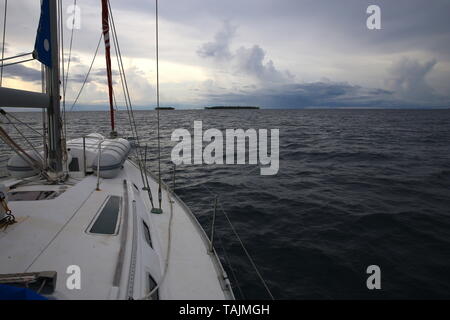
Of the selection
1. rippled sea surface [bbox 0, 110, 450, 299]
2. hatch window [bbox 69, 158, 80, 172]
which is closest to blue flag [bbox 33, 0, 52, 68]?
hatch window [bbox 69, 158, 80, 172]

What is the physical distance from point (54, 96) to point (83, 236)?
11.4ft

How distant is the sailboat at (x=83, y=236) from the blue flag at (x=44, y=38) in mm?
20

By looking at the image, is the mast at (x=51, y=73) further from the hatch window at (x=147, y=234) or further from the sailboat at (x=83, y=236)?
the hatch window at (x=147, y=234)

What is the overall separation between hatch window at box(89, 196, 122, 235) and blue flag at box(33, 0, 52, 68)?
10.6 ft

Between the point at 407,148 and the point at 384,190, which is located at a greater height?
the point at 407,148

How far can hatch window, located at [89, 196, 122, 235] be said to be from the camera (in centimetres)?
446

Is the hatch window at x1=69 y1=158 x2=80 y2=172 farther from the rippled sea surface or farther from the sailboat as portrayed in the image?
the rippled sea surface

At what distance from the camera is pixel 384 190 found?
11789 mm
